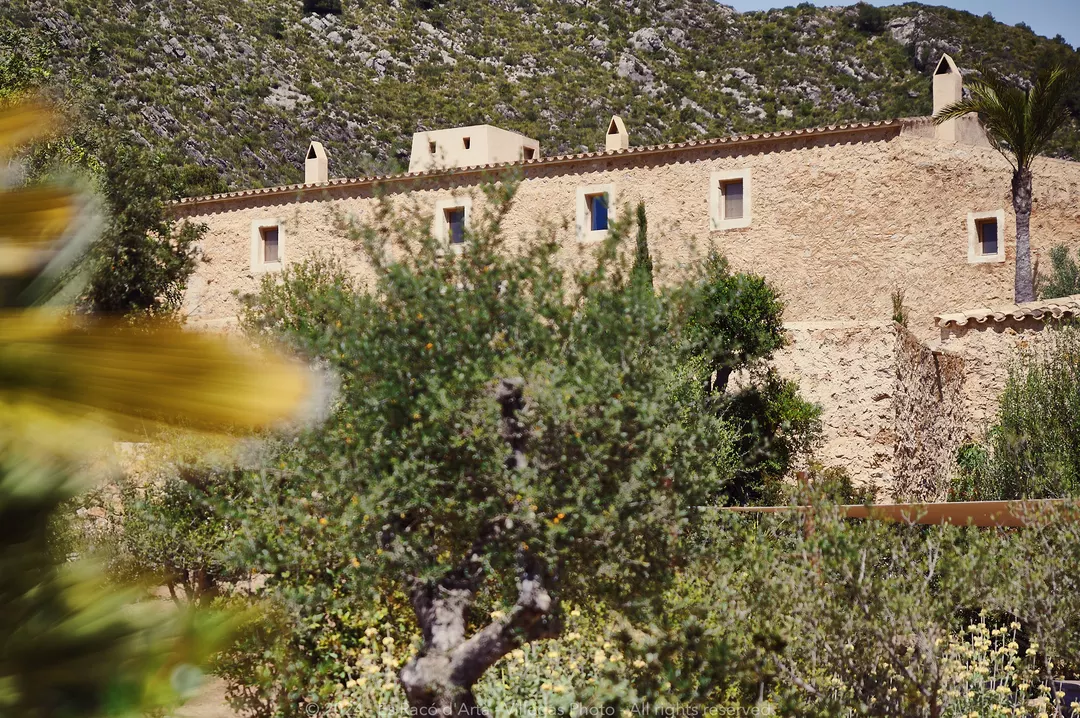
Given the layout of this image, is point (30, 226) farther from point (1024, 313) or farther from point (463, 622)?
point (1024, 313)

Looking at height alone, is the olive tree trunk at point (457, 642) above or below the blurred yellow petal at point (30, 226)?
below

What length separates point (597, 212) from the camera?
26.0 m

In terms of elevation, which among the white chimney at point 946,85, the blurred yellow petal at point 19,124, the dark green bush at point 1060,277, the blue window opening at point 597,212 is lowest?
the blurred yellow petal at point 19,124

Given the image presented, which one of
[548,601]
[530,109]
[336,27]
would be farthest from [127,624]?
[336,27]

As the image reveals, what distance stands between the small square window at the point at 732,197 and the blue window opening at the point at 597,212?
270 centimetres

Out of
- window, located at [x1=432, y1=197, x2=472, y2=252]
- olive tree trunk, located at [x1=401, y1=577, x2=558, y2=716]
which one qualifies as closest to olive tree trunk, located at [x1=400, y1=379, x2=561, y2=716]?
olive tree trunk, located at [x1=401, y1=577, x2=558, y2=716]

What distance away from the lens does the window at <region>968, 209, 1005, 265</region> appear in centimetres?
2381

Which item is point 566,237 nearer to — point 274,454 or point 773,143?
point 773,143

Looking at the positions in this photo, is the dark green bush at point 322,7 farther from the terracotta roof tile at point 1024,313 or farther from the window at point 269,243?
the terracotta roof tile at point 1024,313

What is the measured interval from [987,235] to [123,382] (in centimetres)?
2564

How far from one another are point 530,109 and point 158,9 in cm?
1803

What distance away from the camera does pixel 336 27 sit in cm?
6122

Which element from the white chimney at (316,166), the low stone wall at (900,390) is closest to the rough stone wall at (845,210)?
the low stone wall at (900,390)

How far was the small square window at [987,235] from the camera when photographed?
78.6 ft
